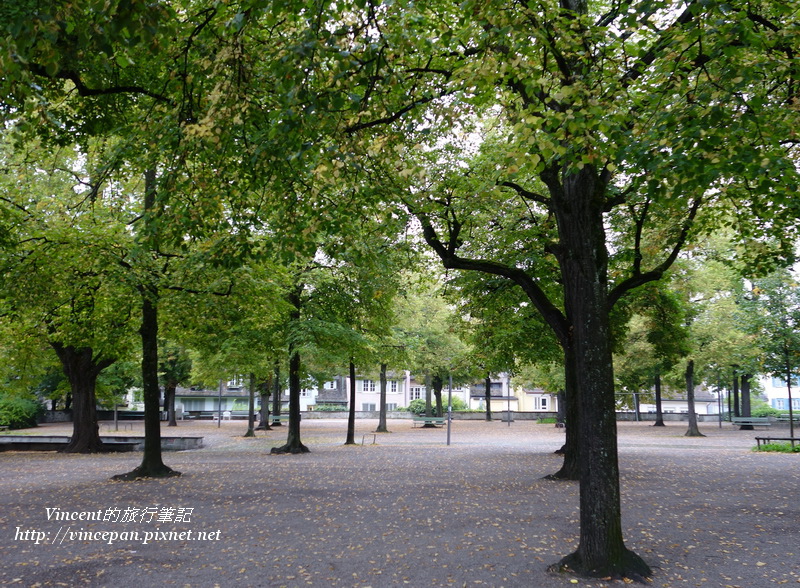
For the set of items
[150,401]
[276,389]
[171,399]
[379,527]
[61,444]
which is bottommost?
[61,444]

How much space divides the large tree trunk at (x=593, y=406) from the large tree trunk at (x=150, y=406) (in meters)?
11.0

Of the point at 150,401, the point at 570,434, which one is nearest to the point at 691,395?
the point at 570,434

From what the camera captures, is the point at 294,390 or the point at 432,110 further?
the point at 294,390

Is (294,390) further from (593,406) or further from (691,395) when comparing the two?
(691,395)

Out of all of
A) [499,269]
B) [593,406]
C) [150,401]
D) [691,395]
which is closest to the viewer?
[593,406]

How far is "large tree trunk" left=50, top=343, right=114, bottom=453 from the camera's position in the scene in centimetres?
2283

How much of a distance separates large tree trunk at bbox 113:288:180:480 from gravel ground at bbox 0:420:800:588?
0.75m

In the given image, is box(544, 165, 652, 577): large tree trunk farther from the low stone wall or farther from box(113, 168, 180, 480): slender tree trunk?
the low stone wall

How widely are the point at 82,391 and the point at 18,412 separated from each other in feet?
63.9

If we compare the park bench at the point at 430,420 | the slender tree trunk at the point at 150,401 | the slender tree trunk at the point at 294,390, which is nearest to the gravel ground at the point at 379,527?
the slender tree trunk at the point at 150,401

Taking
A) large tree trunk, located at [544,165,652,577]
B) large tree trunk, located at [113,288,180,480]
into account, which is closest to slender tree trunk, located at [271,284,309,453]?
large tree trunk, located at [113,288,180,480]

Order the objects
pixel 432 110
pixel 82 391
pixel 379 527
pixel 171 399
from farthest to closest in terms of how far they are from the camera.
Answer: pixel 171 399
pixel 82 391
pixel 379 527
pixel 432 110

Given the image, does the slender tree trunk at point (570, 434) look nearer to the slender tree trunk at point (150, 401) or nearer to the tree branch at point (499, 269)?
the tree branch at point (499, 269)

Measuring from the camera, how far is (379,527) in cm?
885
